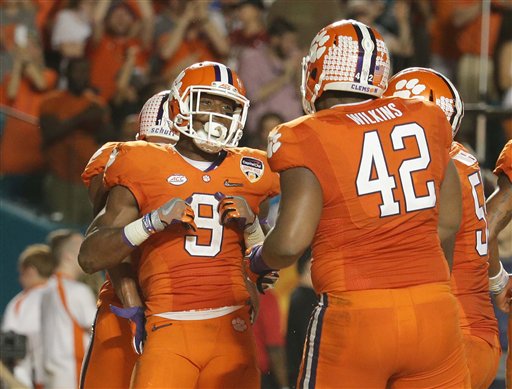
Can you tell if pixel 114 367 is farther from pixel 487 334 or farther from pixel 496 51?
pixel 496 51

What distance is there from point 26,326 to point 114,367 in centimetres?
337

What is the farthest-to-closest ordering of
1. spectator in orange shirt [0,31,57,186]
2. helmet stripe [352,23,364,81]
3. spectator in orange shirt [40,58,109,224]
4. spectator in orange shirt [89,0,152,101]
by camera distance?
spectator in orange shirt [89,0,152,101] < spectator in orange shirt [0,31,57,186] < spectator in orange shirt [40,58,109,224] < helmet stripe [352,23,364,81]

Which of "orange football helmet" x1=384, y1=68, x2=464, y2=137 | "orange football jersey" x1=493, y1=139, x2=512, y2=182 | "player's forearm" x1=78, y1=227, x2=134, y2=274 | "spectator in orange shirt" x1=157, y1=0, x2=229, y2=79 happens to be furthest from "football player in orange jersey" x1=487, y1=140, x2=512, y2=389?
"spectator in orange shirt" x1=157, y1=0, x2=229, y2=79

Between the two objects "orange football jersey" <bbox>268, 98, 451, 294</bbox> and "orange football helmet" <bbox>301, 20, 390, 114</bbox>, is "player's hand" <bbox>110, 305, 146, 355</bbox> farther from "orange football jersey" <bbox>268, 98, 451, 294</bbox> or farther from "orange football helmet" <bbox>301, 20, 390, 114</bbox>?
"orange football helmet" <bbox>301, 20, 390, 114</bbox>

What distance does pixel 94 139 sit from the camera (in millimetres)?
9336

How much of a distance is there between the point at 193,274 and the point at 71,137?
16.3ft

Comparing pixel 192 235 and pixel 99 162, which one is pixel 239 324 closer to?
pixel 192 235

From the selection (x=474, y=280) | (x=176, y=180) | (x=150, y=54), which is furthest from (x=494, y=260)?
(x=150, y=54)

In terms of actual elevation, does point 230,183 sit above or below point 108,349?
above

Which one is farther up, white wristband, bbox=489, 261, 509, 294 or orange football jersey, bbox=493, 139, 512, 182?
orange football jersey, bbox=493, 139, 512, 182

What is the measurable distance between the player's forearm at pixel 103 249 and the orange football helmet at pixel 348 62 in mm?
938

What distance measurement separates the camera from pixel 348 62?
13.4 feet

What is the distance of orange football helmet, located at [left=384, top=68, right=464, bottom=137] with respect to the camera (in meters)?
4.88

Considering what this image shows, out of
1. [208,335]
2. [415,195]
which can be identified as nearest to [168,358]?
[208,335]
